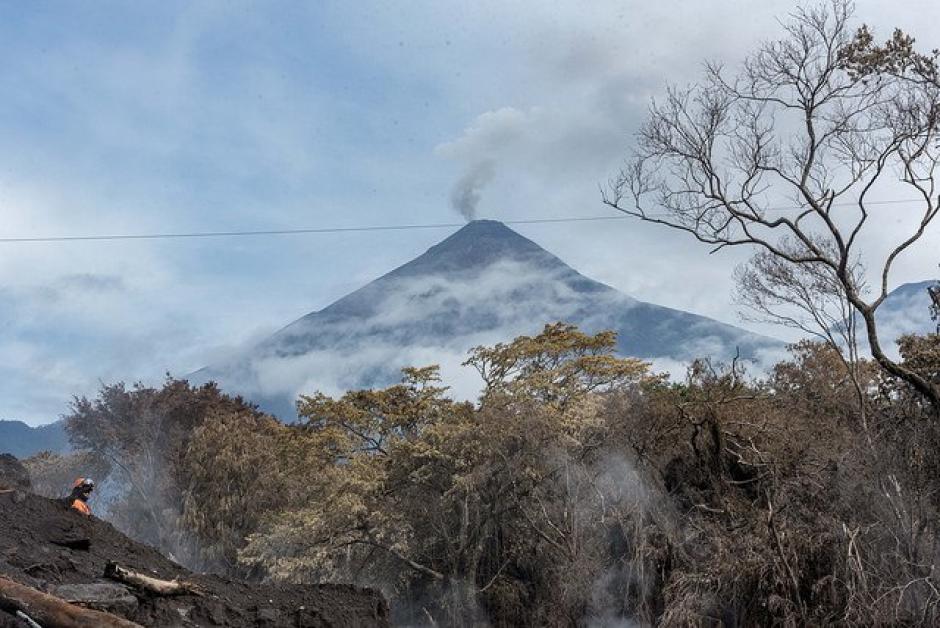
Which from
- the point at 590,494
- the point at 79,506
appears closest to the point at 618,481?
the point at 590,494

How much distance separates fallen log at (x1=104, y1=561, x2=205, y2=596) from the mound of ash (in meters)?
0.01

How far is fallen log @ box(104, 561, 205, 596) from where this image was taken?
8.85 m

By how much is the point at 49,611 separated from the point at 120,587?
169cm

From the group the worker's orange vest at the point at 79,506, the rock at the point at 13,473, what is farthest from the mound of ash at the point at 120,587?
the rock at the point at 13,473

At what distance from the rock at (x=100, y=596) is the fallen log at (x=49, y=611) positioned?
0.92m

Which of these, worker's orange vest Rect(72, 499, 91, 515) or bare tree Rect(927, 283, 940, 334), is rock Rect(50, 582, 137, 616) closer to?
worker's orange vest Rect(72, 499, 91, 515)

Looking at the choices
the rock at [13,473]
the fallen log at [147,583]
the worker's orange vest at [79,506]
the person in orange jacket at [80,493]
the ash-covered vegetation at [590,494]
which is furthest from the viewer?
the ash-covered vegetation at [590,494]

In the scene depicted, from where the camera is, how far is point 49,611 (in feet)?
22.6

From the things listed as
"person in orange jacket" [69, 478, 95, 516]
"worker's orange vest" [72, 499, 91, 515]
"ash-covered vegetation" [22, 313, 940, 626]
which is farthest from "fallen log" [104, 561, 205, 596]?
"ash-covered vegetation" [22, 313, 940, 626]

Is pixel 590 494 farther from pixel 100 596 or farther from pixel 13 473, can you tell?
pixel 100 596

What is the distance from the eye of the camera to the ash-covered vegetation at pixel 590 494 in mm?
14000

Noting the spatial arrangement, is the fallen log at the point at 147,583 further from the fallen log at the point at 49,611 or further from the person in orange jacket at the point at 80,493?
the person in orange jacket at the point at 80,493

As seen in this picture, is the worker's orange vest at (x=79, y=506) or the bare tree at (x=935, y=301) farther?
the bare tree at (x=935, y=301)

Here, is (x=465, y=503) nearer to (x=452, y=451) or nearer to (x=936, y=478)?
(x=452, y=451)
